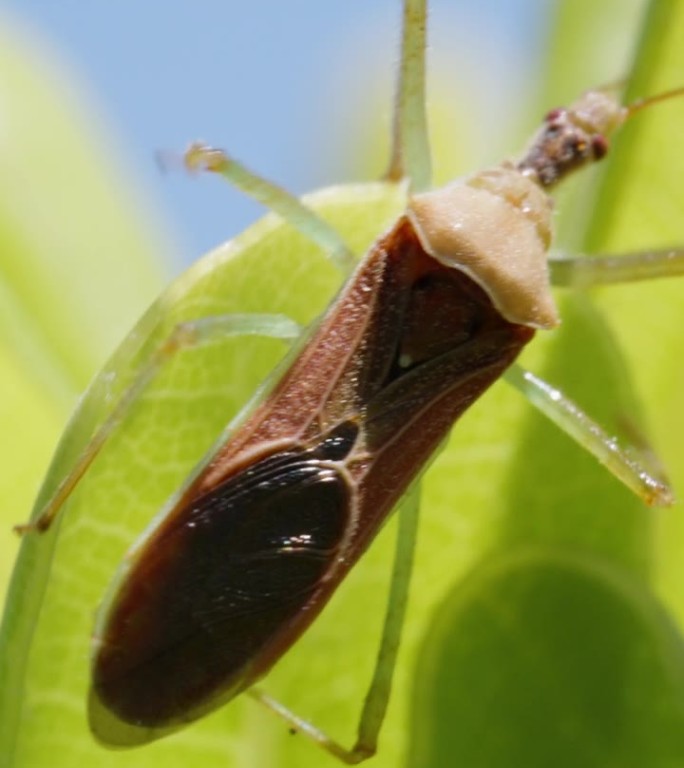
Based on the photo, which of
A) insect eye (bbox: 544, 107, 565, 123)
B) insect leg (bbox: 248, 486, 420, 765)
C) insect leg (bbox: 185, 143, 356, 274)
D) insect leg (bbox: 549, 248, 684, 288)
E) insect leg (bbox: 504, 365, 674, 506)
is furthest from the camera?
insect eye (bbox: 544, 107, 565, 123)

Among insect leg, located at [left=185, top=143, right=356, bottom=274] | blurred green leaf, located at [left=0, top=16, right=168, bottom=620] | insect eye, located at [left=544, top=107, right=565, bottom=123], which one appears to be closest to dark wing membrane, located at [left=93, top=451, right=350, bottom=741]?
blurred green leaf, located at [left=0, top=16, right=168, bottom=620]

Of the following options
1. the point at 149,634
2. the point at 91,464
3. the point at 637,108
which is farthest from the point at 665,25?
the point at 149,634

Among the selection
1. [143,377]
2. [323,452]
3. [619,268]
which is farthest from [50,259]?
[619,268]

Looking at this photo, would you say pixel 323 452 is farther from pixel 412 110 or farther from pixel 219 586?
pixel 412 110

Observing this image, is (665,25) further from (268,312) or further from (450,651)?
(450,651)

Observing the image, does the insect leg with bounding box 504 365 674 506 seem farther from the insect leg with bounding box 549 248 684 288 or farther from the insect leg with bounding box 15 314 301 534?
the insect leg with bounding box 15 314 301 534

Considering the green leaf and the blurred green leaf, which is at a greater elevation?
the blurred green leaf

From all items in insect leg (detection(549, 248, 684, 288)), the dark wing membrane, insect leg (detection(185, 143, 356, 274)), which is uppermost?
insect leg (detection(185, 143, 356, 274))
